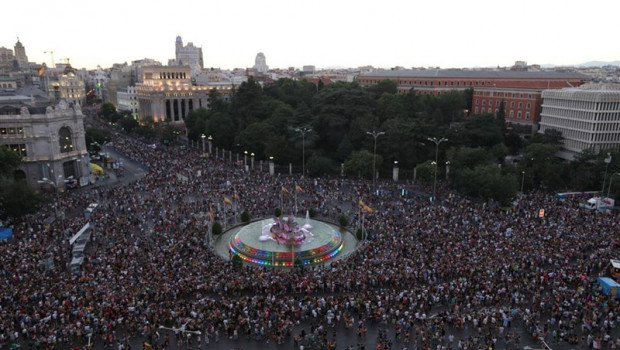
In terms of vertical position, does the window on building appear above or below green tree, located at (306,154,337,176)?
above

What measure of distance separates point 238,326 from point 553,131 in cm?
5936

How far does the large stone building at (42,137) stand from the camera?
5091 centimetres

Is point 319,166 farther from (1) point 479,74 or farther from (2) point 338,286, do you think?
(1) point 479,74

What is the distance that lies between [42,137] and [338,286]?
1667 inches

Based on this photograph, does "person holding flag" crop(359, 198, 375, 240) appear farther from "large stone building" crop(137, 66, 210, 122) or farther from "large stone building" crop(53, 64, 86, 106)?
"large stone building" crop(53, 64, 86, 106)

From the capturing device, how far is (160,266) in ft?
94.4

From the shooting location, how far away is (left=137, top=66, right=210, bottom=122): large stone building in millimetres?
107375

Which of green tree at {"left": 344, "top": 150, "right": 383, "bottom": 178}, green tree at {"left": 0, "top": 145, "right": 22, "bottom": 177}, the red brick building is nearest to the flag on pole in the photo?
green tree at {"left": 344, "top": 150, "right": 383, "bottom": 178}

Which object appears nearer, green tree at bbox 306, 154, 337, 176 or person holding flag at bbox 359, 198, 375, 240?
person holding flag at bbox 359, 198, 375, 240

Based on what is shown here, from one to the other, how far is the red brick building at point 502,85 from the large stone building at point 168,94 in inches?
1993

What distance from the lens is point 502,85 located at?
3270 inches

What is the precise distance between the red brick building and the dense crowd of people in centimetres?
4079

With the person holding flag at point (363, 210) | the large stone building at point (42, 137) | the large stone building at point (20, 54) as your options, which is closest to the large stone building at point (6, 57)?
the large stone building at point (20, 54)

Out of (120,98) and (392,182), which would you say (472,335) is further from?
(120,98)
